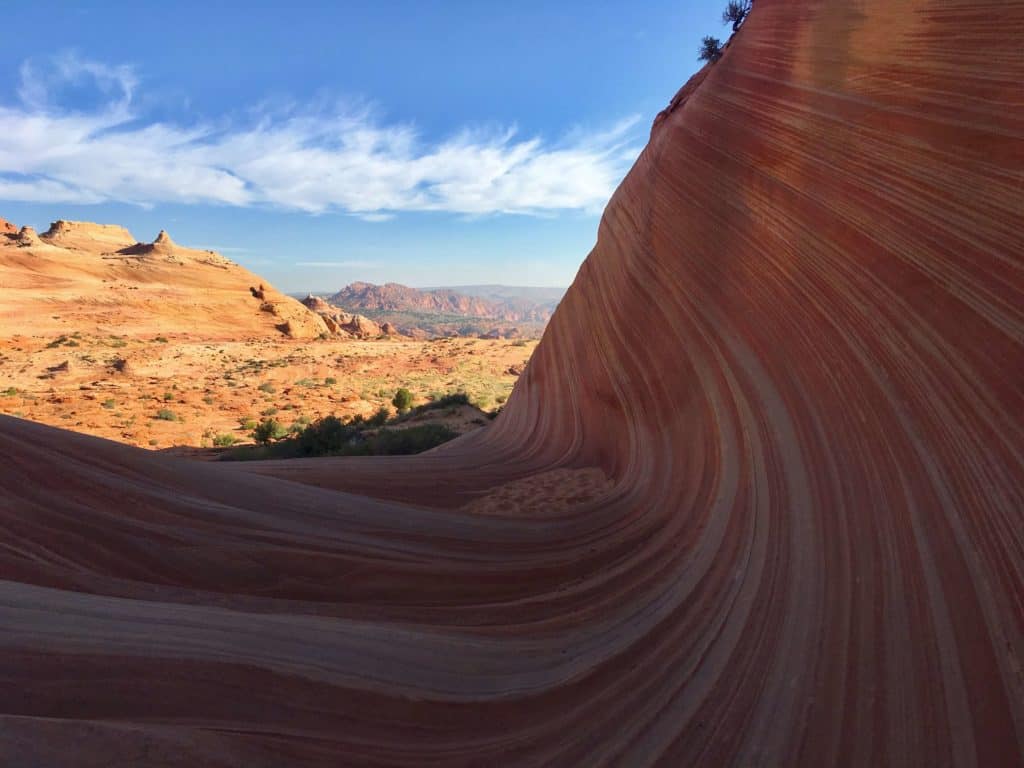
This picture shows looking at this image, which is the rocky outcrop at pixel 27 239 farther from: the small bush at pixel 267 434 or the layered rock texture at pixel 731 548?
the layered rock texture at pixel 731 548

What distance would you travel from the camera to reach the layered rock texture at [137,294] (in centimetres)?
3200

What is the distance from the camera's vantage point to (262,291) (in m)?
44.5

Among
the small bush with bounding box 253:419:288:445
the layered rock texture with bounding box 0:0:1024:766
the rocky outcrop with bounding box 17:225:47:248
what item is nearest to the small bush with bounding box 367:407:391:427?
the small bush with bounding box 253:419:288:445

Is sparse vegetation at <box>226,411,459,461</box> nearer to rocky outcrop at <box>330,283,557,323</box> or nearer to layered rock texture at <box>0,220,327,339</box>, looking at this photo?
layered rock texture at <box>0,220,327,339</box>

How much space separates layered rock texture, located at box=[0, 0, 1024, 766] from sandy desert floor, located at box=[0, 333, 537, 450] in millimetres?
10453

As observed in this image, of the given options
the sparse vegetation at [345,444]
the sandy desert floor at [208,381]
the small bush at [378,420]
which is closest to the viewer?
the sparse vegetation at [345,444]

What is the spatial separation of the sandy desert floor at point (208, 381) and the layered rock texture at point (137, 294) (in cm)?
354

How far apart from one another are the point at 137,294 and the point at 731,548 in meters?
45.8

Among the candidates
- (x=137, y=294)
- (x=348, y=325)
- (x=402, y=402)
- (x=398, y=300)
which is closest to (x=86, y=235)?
(x=137, y=294)

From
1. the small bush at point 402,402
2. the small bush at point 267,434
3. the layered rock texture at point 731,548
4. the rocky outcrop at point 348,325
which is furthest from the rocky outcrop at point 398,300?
the layered rock texture at point 731,548

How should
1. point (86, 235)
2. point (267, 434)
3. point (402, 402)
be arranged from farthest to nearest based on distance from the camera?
1. point (86, 235)
2. point (402, 402)
3. point (267, 434)

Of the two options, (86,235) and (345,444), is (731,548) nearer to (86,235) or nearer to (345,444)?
(345,444)

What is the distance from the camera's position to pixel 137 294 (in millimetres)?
37125

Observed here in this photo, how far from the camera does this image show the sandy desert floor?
15.6 meters
